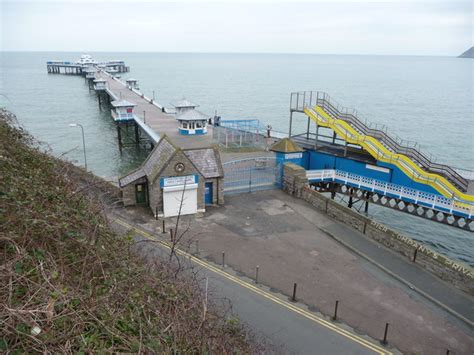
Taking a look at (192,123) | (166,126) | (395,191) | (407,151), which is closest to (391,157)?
(407,151)

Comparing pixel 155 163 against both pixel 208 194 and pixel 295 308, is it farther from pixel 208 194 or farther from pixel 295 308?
pixel 295 308

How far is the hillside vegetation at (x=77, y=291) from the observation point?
18.9 feet

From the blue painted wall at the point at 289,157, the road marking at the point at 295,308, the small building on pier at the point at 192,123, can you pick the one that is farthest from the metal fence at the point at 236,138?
the road marking at the point at 295,308

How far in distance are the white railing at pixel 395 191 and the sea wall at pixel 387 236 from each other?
11.2 feet

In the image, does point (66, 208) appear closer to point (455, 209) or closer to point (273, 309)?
point (273, 309)

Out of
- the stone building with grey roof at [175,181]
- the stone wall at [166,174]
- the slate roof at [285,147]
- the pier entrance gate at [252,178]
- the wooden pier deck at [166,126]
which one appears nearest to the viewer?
the stone wall at [166,174]

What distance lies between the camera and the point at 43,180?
1116cm

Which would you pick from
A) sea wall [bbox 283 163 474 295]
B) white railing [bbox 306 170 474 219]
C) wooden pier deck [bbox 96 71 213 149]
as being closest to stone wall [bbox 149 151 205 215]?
sea wall [bbox 283 163 474 295]

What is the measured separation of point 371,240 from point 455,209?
7.35 metres

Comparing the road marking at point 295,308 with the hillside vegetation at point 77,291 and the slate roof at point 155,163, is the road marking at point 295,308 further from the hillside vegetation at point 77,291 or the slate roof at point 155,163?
the slate roof at point 155,163

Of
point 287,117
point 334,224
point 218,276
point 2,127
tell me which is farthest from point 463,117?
point 2,127

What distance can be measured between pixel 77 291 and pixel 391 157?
23.6 meters

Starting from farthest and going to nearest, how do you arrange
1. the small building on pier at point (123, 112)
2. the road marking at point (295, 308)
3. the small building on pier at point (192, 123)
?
the small building on pier at point (123, 112)
the small building on pier at point (192, 123)
the road marking at point (295, 308)

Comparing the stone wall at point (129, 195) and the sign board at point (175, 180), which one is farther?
the stone wall at point (129, 195)
